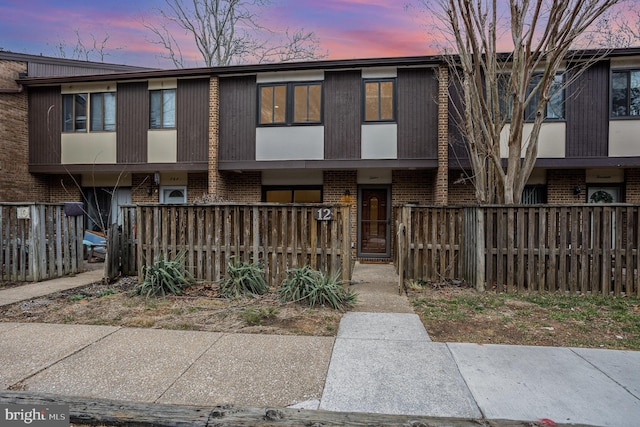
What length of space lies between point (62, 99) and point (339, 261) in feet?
36.9

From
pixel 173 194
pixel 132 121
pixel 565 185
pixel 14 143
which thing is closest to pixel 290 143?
pixel 173 194

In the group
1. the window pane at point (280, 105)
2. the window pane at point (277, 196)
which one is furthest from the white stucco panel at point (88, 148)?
the window pane at point (280, 105)

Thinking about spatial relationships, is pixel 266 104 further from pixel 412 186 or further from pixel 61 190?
pixel 61 190

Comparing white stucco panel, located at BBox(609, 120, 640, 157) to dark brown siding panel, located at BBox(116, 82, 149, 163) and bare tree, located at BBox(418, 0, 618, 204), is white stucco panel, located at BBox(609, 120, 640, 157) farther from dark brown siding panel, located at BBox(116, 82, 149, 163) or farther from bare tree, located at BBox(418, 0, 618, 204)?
dark brown siding panel, located at BBox(116, 82, 149, 163)

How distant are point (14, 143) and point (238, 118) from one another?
7266mm

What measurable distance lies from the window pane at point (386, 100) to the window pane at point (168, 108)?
256 inches

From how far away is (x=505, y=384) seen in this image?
306cm

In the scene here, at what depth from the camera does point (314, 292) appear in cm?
544

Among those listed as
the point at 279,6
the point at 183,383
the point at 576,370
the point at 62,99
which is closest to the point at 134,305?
the point at 183,383

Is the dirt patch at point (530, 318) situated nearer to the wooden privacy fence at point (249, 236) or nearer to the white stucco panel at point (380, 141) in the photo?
the wooden privacy fence at point (249, 236)

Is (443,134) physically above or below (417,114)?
below

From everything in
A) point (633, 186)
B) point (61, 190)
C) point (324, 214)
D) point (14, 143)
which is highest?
point (14, 143)

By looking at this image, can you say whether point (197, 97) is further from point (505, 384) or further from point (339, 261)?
point (505, 384)

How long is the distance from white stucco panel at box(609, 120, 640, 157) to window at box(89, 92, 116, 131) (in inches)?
582
